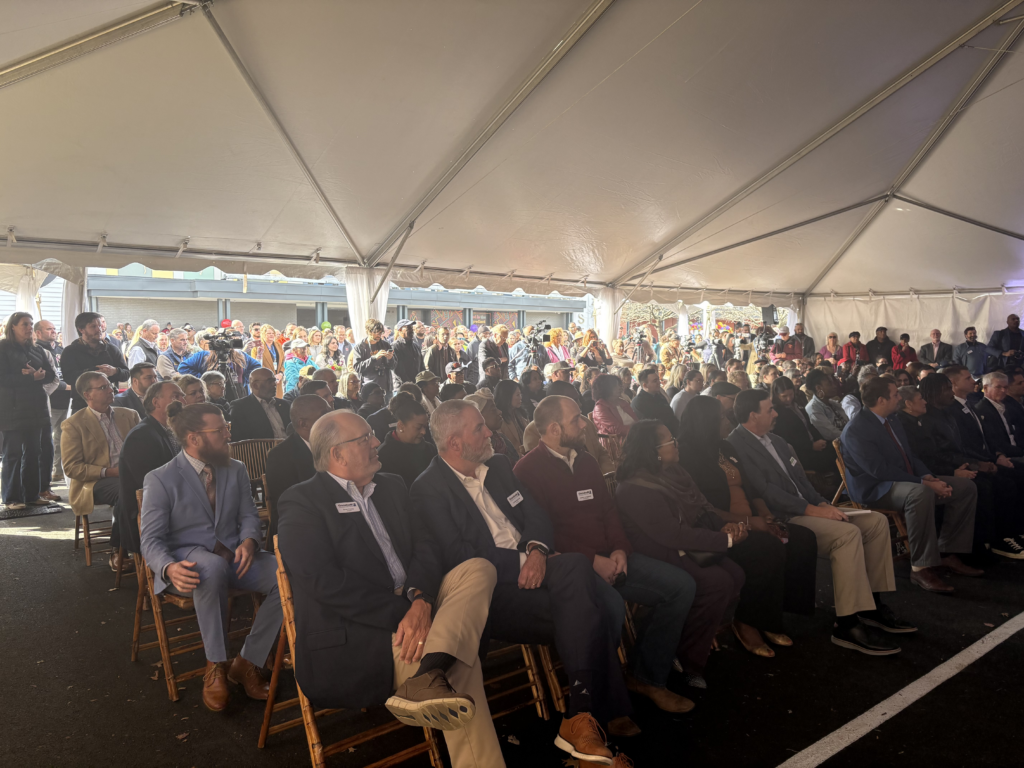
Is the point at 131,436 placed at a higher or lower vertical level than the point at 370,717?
higher

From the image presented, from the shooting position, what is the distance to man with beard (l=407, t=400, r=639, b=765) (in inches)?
94.6

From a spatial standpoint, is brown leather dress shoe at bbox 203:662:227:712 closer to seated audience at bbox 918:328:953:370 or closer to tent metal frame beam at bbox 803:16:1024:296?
tent metal frame beam at bbox 803:16:1024:296

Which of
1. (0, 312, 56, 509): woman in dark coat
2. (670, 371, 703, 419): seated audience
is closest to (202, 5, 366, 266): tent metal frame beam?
(0, 312, 56, 509): woman in dark coat

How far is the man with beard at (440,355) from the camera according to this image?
8648 millimetres

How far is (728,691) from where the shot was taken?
2.96 metres

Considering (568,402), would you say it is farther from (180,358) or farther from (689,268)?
(689,268)

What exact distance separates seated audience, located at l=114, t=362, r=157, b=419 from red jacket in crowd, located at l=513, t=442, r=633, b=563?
4.07m

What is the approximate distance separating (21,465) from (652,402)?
6240 millimetres

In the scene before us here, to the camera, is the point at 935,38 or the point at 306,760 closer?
the point at 306,760

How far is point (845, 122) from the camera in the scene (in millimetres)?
7566

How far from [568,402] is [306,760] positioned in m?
1.88

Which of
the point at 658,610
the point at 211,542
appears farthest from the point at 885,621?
the point at 211,542

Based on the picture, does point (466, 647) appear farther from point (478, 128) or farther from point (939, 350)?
point (939, 350)

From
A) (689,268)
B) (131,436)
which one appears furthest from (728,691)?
(689,268)
